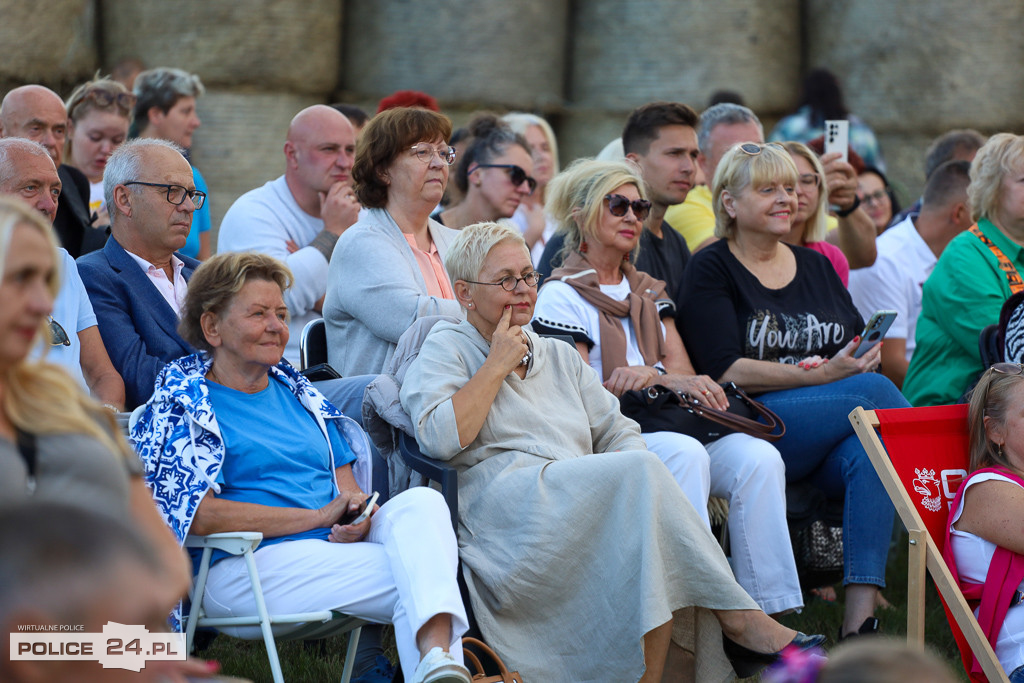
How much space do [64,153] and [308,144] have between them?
114 cm

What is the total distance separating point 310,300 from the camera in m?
4.91

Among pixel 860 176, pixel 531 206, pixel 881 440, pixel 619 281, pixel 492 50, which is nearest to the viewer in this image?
pixel 881 440

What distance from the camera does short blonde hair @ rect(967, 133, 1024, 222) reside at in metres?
4.84

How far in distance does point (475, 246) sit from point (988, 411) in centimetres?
168

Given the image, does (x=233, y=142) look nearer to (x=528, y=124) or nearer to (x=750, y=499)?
(x=528, y=124)

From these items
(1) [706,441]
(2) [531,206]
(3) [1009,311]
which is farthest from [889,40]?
(1) [706,441]

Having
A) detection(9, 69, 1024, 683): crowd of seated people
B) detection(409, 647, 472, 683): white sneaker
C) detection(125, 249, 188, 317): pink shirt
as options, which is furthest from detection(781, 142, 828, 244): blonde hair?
detection(409, 647, 472, 683): white sneaker

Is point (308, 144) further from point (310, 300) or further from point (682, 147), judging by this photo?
point (682, 147)

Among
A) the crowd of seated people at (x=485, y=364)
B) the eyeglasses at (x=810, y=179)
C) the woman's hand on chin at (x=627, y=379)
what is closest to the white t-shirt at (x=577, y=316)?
the crowd of seated people at (x=485, y=364)

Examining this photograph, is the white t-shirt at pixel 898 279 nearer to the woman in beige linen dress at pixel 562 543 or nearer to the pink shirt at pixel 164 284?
the woman in beige linen dress at pixel 562 543

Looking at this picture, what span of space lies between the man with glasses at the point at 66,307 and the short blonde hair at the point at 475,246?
1.11 meters

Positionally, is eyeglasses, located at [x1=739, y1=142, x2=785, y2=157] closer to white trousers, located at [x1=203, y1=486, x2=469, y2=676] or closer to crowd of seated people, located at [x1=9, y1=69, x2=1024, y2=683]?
crowd of seated people, located at [x1=9, y1=69, x2=1024, y2=683]

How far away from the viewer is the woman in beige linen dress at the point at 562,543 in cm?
339

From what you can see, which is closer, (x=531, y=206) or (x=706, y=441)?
(x=706, y=441)
